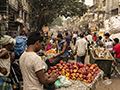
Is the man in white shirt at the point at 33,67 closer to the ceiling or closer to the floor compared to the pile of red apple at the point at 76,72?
closer to the ceiling

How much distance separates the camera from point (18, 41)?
194 inches

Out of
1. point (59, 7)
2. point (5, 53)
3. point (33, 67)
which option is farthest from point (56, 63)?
point (59, 7)

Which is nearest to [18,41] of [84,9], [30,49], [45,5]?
[30,49]

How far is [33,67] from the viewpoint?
1824 mm

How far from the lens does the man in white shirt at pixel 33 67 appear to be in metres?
1.81

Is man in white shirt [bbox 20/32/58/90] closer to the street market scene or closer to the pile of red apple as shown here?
the street market scene

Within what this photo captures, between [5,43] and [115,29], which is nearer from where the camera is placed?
[5,43]

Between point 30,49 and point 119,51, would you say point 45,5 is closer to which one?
point 119,51

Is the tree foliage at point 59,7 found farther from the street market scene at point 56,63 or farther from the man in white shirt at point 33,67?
the man in white shirt at point 33,67

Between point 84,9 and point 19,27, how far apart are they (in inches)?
357

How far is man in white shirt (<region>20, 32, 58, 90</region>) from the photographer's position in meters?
1.81

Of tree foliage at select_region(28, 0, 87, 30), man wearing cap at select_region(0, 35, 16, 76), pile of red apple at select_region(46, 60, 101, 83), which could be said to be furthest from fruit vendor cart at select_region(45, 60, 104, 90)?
tree foliage at select_region(28, 0, 87, 30)

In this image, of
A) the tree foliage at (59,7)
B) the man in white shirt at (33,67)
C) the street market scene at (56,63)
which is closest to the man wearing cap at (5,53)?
the street market scene at (56,63)

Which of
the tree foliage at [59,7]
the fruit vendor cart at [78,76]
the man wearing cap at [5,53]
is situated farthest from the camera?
the tree foliage at [59,7]
